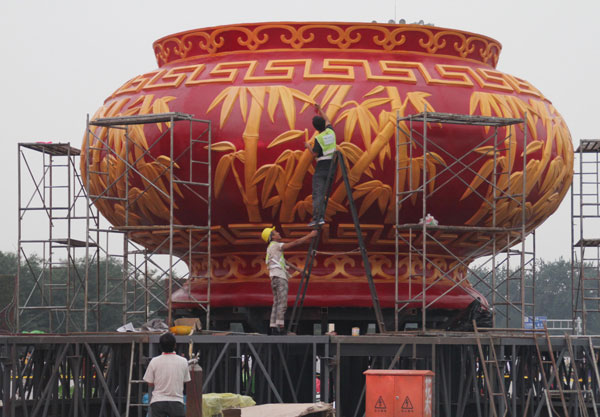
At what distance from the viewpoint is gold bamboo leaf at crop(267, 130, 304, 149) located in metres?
30.7

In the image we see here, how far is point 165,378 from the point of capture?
21.4 metres

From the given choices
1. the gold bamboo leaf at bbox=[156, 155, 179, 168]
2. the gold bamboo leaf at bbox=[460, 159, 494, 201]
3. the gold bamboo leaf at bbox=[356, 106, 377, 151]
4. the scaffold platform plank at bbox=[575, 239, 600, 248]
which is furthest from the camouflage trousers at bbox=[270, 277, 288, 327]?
the scaffold platform plank at bbox=[575, 239, 600, 248]

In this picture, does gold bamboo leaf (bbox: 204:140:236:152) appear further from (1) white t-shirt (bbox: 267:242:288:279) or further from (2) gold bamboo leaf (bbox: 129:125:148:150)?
(1) white t-shirt (bbox: 267:242:288:279)

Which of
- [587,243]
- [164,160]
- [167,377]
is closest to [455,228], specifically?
[164,160]

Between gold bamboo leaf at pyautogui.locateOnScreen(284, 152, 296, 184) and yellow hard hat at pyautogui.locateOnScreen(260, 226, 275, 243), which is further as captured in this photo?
gold bamboo leaf at pyautogui.locateOnScreen(284, 152, 296, 184)

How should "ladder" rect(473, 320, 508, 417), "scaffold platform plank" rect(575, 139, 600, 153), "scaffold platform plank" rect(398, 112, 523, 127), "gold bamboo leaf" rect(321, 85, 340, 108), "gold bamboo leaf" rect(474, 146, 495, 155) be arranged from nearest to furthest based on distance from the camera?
"ladder" rect(473, 320, 508, 417)
"scaffold platform plank" rect(398, 112, 523, 127)
"gold bamboo leaf" rect(321, 85, 340, 108)
"gold bamboo leaf" rect(474, 146, 495, 155)
"scaffold platform plank" rect(575, 139, 600, 153)

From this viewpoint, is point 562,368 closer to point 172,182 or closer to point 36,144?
point 172,182

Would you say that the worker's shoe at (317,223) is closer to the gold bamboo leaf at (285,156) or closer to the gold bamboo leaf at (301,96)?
the gold bamboo leaf at (285,156)

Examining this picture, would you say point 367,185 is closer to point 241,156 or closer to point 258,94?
point 241,156

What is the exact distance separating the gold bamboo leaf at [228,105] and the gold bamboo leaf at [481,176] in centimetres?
533

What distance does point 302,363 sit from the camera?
33.8 metres

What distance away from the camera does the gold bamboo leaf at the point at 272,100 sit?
3098cm

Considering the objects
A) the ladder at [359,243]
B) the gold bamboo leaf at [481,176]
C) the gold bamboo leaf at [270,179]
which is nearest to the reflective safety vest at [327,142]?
the ladder at [359,243]

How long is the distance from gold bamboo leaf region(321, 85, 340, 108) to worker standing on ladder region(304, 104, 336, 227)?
35.8 inches
